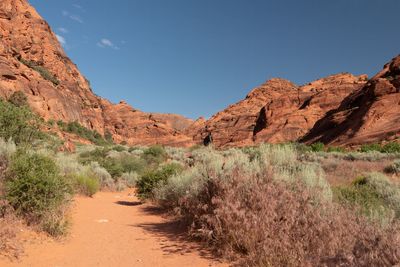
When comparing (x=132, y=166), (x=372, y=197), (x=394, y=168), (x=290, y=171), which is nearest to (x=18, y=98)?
(x=132, y=166)

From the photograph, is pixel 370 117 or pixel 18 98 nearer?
pixel 18 98

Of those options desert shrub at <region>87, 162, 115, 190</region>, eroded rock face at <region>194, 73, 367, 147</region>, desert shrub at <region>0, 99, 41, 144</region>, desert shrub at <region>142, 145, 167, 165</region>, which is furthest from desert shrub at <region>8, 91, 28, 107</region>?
eroded rock face at <region>194, 73, 367, 147</region>

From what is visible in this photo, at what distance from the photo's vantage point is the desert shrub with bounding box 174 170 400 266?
357 centimetres

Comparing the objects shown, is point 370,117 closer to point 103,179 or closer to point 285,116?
point 285,116

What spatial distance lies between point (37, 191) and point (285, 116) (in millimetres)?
72607

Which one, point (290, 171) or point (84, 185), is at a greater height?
point (290, 171)

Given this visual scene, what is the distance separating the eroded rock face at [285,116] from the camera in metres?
70.3

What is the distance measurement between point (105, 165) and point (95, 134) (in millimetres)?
46514

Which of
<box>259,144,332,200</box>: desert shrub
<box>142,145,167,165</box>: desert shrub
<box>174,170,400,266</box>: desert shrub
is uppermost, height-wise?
<box>142,145,167,165</box>: desert shrub

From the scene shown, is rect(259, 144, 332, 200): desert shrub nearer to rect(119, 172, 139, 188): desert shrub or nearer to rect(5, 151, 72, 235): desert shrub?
rect(5, 151, 72, 235): desert shrub

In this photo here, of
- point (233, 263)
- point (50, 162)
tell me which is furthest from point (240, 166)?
point (50, 162)

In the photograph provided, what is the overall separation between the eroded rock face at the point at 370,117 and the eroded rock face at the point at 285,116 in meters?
12.8

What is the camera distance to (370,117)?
44875 mm

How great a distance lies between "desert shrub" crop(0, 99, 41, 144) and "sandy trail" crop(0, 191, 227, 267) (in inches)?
215
